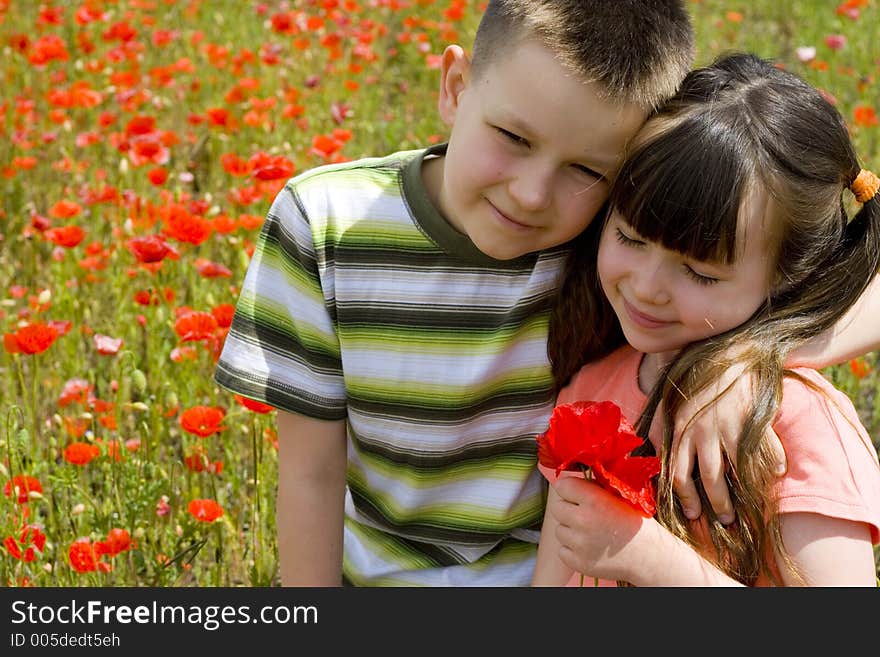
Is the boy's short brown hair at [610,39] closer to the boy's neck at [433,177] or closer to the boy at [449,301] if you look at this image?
the boy at [449,301]

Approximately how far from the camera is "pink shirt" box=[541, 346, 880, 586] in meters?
1.41

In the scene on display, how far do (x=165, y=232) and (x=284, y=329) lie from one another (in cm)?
74

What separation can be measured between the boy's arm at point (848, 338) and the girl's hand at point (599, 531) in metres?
0.33

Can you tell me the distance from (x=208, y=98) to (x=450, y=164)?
2580mm

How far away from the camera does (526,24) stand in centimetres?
145

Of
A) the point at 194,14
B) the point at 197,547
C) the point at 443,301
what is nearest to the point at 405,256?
the point at 443,301

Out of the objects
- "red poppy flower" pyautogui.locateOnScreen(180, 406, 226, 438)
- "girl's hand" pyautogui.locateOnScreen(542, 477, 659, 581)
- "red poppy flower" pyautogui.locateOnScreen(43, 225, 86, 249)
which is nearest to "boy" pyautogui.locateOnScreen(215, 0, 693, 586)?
"red poppy flower" pyautogui.locateOnScreen(180, 406, 226, 438)

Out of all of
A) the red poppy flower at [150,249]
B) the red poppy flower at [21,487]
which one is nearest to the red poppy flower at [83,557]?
the red poppy flower at [21,487]

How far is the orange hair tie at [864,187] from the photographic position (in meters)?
1.53

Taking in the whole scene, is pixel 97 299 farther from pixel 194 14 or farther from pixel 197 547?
pixel 194 14

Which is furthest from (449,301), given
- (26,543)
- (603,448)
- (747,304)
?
(26,543)
